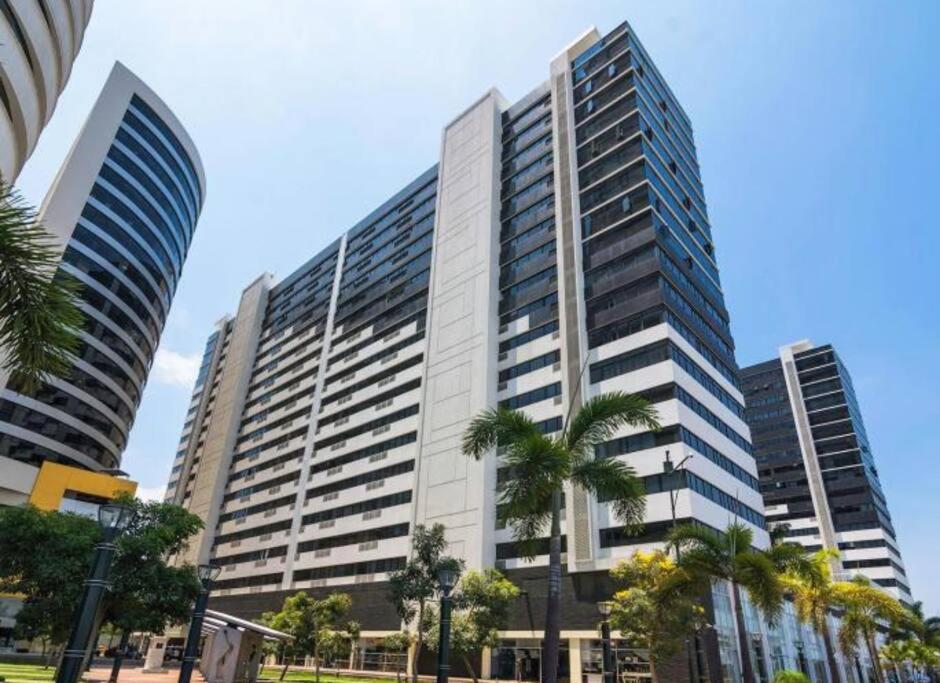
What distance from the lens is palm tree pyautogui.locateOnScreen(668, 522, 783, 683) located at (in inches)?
1012

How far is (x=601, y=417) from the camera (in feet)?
78.3

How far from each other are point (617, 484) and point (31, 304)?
20.4m

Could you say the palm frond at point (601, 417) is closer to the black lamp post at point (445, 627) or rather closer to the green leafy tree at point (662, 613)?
the black lamp post at point (445, 627)

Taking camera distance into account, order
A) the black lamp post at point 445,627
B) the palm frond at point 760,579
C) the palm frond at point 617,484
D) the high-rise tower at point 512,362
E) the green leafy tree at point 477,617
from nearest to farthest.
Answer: the black lamp post at point 445,627, the palm frond at point 617,484, the palm frond at point 760,579, the green leafy tree at point 477,617, the high-rise tower at point 512,362

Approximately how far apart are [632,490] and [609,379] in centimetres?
2550

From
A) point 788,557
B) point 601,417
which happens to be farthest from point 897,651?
point 601,417

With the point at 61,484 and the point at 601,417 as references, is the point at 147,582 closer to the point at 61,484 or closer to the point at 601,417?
the point at 601,417

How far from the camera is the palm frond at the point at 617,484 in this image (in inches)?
934

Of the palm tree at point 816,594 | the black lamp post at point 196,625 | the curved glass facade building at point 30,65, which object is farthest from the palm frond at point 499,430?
the palm tree at point 816,594

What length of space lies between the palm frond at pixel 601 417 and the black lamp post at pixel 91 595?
1617 centimetres

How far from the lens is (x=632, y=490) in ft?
77.9

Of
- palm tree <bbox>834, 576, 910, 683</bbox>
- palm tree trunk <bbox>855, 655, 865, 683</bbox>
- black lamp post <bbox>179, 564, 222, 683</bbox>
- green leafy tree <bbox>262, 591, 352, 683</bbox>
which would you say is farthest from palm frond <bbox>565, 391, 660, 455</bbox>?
palm tree trunk <bbox>855, 655, 865, 683</bbox>

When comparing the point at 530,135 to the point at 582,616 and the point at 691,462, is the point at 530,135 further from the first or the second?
the point at 582,616

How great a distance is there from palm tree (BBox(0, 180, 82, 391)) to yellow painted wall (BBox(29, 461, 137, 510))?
180 feet
